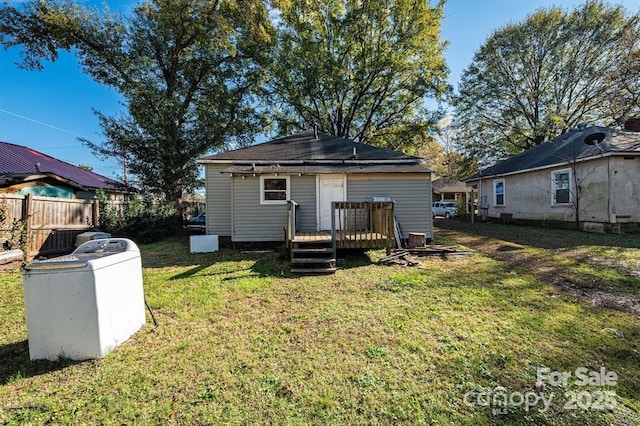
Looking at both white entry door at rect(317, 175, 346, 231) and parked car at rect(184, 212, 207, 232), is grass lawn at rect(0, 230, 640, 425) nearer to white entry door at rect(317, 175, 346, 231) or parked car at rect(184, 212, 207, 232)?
white entry door at rect(317, 175, 346, 231)

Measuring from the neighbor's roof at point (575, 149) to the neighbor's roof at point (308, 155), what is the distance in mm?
7761

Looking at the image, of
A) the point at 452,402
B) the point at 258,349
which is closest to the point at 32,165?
the point at 258,349

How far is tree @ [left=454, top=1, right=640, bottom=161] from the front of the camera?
60.7 ft

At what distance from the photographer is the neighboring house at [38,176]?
33.0 feet

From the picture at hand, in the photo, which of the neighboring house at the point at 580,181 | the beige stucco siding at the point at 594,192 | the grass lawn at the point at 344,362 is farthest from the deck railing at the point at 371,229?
the beige stucco siding at the point at 594,192

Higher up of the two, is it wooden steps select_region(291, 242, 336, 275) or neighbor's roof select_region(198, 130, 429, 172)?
neighbor's roof select_region(198, 130, 429, 172)

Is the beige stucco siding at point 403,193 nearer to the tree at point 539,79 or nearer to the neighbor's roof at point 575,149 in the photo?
the neighbor's roof at point 575,149

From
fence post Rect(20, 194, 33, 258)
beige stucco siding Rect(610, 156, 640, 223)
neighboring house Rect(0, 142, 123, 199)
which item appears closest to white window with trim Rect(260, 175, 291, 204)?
fence post Rect(20, 194, 33, 258)

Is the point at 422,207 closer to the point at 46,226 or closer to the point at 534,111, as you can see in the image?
the point at 46,226

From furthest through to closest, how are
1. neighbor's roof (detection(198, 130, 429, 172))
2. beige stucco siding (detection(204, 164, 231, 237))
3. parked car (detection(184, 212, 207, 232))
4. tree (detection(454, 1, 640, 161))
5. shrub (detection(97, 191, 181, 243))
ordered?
tree (detection(454, 1, 640, 161)) → parked car (detection(184, 212, 207, 232)) → shrub (detection(97, 191, 181, 243)) → beige stucco siding (detection(204, 164, 231, 237)) → neighbor's roof (detection(198, 130, 429, 172))

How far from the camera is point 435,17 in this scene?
17.2 metres

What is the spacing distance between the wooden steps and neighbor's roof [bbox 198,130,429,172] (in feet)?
9.97

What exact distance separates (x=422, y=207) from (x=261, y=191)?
5.54 m

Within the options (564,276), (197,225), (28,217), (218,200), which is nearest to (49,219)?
(28,217)
